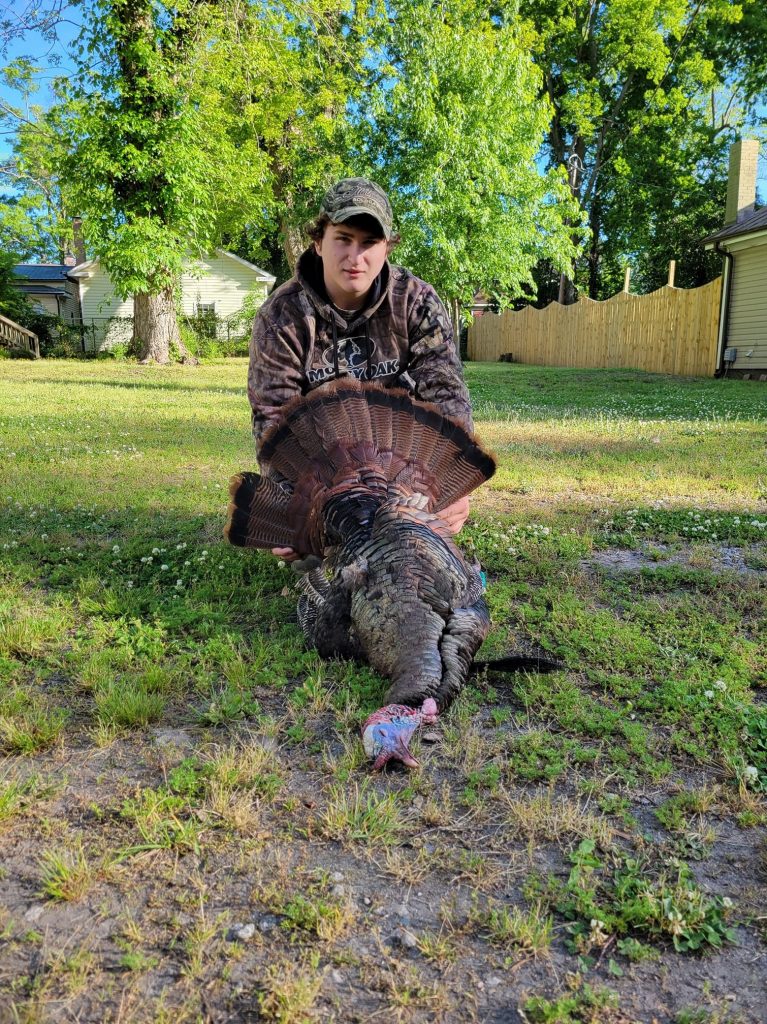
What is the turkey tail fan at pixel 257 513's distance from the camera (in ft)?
12.3

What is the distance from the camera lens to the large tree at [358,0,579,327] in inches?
655

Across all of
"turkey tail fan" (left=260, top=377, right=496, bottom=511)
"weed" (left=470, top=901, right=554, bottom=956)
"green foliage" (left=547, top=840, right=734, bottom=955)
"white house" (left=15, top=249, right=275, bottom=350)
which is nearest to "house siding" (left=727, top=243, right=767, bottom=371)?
"turkey tail fan" (left=260, top=377, right=496, bottom=511)

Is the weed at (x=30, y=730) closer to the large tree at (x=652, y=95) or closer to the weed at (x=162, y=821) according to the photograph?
the weed at (x=162, y=821)

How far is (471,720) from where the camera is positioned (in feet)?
9.28

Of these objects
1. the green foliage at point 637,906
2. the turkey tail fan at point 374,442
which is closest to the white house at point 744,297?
the turkey tail fan at point 374,442

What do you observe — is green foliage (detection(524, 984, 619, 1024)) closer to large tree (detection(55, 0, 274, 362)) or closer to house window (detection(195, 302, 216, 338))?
large tree (detection(55, 0, 274, 362))

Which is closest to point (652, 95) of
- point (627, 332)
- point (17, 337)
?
point (627, 332)

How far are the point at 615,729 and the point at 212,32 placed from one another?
1973 cm

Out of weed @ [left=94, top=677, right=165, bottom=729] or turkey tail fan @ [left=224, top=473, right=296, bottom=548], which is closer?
weed @ [left=94, top=677, right=165, bottom=729]

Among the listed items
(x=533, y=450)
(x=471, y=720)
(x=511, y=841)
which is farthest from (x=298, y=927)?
(x=533, y=450)

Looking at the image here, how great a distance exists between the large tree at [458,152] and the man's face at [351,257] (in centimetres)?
1306

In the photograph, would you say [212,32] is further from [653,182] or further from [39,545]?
[653,182]

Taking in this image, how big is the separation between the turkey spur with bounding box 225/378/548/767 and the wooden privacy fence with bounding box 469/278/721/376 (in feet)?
66.1

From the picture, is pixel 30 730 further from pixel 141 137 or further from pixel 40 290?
pixel 40 290
